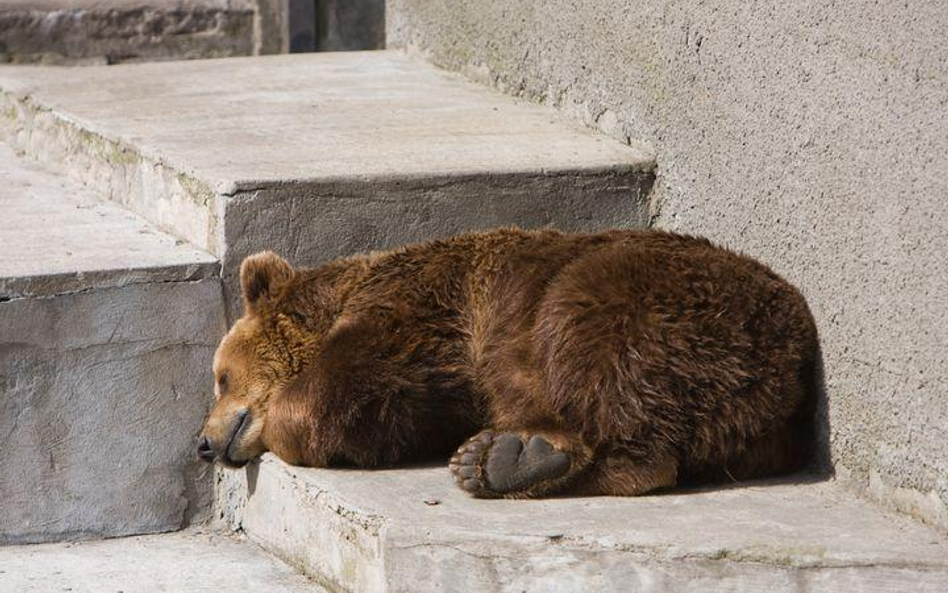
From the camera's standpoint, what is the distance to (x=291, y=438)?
4.49 m

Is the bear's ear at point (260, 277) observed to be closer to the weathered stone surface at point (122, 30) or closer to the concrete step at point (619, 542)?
the concrete step at point (619, 542)

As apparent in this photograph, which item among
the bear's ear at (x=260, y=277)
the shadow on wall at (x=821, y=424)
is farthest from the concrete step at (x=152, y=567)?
the shadow on wall at (x=821, y=424)

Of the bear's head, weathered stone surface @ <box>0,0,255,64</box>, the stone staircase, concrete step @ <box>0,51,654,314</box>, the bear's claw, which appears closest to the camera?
the stone staircase

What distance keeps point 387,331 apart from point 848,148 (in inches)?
53.6

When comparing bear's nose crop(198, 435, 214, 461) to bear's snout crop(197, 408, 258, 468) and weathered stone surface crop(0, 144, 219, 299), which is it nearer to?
bear's snout crop(197, 408, 258, 468)

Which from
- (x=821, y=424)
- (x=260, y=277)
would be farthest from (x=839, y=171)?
(x=260, y=277)

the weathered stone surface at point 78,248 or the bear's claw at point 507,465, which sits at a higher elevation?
the weathered stone surface at point 78,248

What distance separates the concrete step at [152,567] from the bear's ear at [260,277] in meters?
0.76

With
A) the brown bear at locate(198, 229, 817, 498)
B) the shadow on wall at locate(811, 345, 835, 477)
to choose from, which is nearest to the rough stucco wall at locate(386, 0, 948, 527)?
the shadow on wall at locate(811, 345, 835, 477)

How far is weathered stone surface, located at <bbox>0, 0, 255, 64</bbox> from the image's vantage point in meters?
8.75

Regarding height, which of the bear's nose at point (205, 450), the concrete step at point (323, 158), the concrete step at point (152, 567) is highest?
the concrete step at point (323, 158)

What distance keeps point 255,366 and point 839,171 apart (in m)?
1.77

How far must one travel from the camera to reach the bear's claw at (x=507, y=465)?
4.07 m

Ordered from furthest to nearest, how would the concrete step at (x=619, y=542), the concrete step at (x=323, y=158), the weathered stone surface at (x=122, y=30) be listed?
the weathered stone surface at (x=122, y=30) < the concrete step at (x=323, y=158) < the concrete step at (x=619, y=542)
